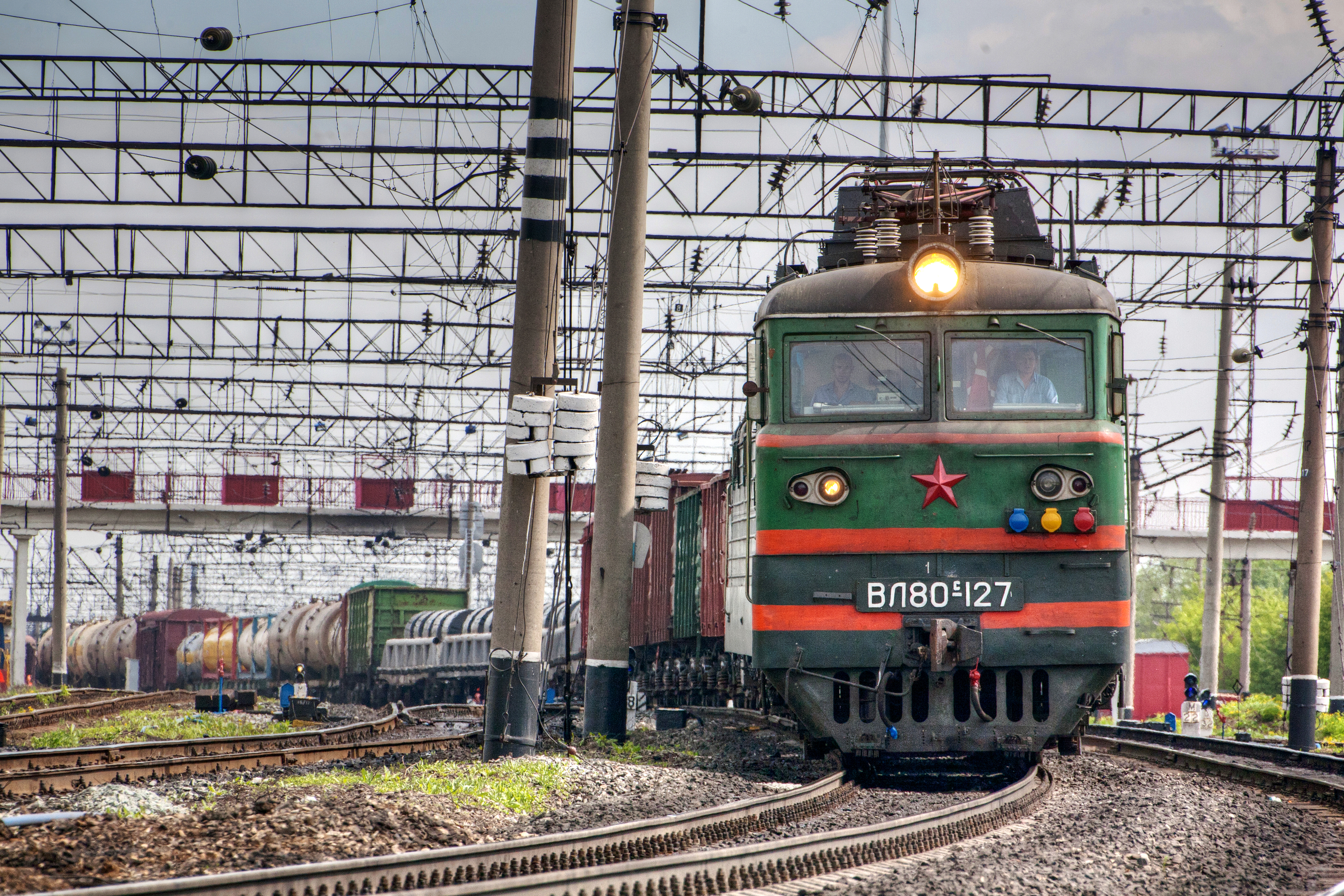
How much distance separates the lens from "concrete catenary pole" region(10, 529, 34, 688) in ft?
136

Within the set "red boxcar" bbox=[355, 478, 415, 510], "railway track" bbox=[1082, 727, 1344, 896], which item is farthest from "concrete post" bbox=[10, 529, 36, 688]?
"railway track" bbox=[1082, 727, 1344, 896]

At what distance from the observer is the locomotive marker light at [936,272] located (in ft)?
30.4

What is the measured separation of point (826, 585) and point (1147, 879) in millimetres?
3339

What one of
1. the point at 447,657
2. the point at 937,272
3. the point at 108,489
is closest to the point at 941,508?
the point at 937,272

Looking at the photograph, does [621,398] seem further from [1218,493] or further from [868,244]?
[1218,493]

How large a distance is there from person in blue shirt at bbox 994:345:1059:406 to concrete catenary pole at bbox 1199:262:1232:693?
58.6ft

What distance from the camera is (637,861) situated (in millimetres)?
5555

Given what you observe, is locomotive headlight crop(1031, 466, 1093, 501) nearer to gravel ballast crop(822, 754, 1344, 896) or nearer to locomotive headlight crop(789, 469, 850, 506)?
locomotive headlight crop(789, 469, 850, 506)

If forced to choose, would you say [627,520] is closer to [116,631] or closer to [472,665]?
[472,665]

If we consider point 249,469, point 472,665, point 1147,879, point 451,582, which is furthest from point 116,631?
point 1147,879

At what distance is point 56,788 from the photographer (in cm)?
991

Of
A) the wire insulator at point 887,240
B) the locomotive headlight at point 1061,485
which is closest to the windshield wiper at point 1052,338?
the locomotive headlight at point 1061,485

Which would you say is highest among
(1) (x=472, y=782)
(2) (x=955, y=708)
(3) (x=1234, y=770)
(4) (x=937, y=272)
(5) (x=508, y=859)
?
(4) (x=937, y=272)

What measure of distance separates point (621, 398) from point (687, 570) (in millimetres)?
5489
